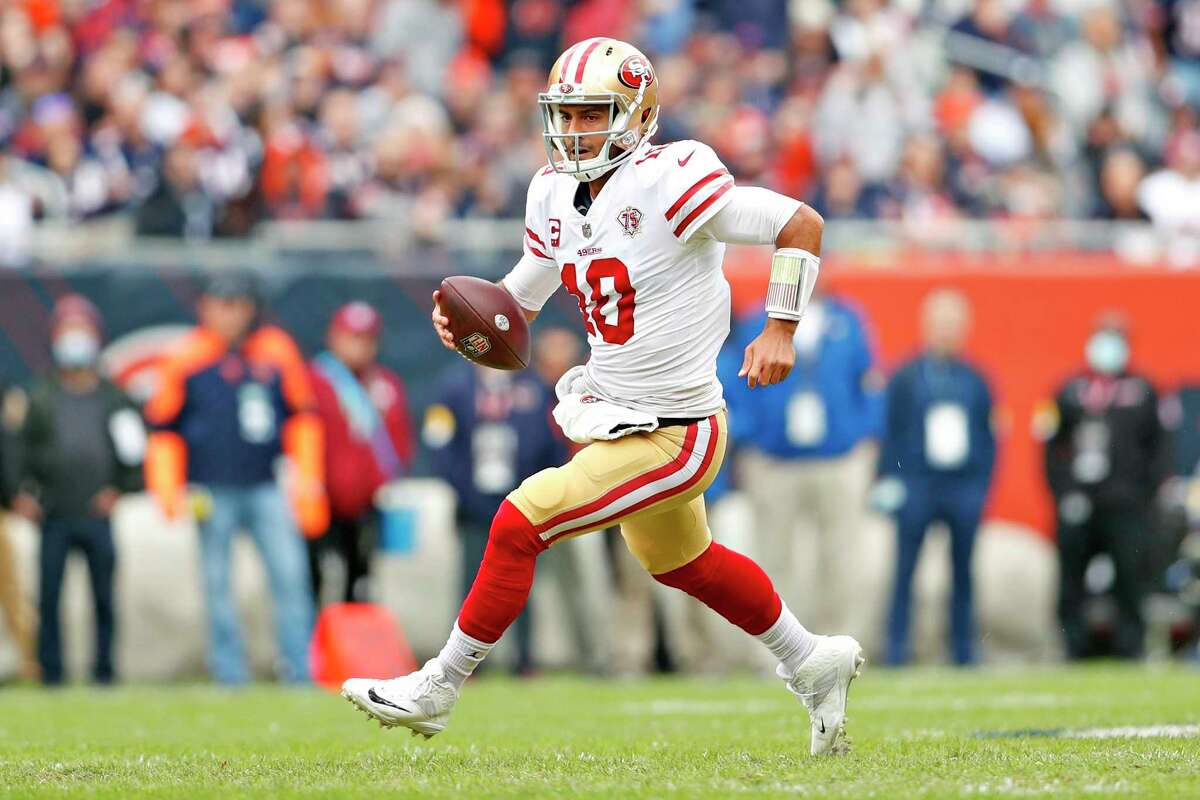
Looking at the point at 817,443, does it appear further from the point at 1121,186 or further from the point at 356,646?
the point at 1121,186

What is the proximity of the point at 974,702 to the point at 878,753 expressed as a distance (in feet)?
8.20

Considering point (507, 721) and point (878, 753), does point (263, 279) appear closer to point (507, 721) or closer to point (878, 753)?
point (507, 721)

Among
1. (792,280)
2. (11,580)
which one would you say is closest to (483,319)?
(792,280)

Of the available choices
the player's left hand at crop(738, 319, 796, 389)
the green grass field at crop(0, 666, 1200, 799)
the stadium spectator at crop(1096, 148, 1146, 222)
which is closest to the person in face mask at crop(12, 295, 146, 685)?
the green grass field at crop(0, 666, 1200, 799)

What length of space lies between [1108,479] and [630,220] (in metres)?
6.47

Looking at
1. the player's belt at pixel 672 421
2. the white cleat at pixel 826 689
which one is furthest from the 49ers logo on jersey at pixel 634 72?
the white cleat at pixel 826 689

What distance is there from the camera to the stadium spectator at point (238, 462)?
9.59 meters

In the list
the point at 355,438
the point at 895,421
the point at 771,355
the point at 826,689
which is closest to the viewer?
the point at 771,355

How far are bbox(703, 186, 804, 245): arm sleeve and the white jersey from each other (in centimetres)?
3

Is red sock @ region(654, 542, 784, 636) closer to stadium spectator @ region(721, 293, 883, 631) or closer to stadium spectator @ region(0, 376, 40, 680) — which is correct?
stadium spectator @ region(721, 293, 883, 631)

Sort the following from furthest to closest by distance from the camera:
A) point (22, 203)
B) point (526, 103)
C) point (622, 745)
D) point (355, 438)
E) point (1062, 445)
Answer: point (526, 103), point (22, 203), point (1062, 445), point (355, 438), point (622, 745)

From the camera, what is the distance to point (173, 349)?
11117mm

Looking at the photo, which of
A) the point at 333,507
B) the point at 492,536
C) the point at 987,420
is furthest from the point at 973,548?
the point at 492,536

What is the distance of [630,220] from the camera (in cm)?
496
